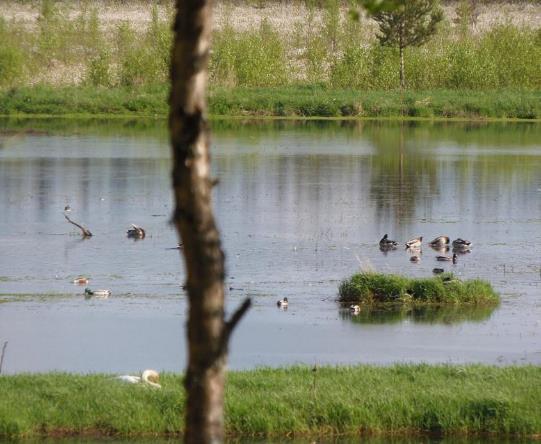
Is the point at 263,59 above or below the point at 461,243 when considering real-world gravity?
above

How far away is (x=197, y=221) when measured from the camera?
3910 millimetres

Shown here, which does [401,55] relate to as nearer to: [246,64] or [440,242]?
[246,64]

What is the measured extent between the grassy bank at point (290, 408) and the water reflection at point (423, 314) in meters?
5.21

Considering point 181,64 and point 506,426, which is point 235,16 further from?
point 181,64

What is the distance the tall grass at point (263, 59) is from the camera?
61.8 metres

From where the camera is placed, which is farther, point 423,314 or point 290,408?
point 423,314

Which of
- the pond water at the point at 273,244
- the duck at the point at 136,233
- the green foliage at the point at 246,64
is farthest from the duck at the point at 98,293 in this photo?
the green foliage at the point at 246,64

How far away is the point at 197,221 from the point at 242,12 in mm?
78237

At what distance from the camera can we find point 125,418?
1023cm

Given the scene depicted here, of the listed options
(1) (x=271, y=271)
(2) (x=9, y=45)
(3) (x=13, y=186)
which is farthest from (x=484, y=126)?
(1) (x=271, y=271)

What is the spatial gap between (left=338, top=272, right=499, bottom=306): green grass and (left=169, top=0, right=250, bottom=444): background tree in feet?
43.0

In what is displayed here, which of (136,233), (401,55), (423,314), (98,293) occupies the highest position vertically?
(401,55)

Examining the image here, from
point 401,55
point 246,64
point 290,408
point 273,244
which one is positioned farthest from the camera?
point 246,64

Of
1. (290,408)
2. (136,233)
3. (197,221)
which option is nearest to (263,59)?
(136,233)
